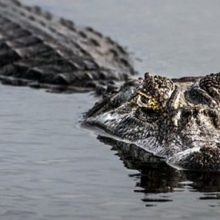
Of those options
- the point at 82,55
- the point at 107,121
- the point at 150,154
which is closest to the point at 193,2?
the point at 82,55

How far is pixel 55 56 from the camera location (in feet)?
56.1

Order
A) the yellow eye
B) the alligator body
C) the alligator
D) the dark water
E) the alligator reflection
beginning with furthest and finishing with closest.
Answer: the alligator body
the yellow eye
the alligator
the alligator reflection
the dark water

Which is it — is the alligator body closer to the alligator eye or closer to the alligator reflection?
the alligator eye

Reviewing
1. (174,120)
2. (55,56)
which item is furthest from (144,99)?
(55,56)

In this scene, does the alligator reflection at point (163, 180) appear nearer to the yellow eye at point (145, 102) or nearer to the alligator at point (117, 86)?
the alligator at point (117, 86)

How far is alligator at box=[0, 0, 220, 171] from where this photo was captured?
11156 mm

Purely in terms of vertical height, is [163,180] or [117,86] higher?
[117,86]

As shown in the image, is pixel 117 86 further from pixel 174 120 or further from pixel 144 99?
pixel 174 120

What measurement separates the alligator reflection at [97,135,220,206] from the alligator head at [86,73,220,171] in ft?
0.32

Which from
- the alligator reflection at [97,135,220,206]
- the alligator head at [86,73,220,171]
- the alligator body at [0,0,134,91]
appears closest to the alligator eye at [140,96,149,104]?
the alligator head at [86,73,220,171]

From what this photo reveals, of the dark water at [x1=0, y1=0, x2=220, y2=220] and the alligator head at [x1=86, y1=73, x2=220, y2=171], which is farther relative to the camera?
the alligator head at [x1=86, y1=73, x2=220, y2=171]

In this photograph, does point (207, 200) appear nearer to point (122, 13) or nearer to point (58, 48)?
point (58, 48)

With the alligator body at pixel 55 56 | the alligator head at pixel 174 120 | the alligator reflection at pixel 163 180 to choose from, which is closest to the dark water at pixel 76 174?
the alligator reflection at pixel 163 180

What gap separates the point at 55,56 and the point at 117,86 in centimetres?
225
